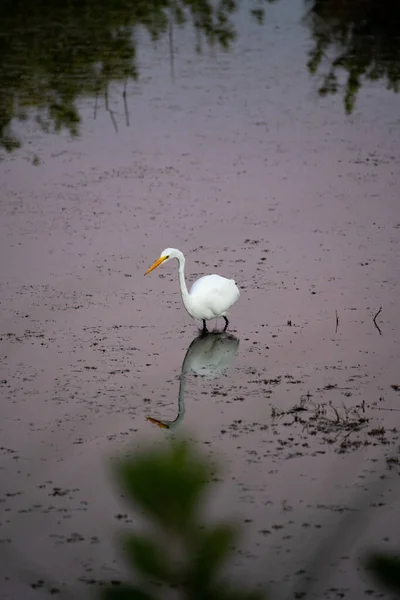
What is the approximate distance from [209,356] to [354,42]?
701 cm

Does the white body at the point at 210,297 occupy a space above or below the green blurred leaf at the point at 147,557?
below

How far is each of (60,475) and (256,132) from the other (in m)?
5.19

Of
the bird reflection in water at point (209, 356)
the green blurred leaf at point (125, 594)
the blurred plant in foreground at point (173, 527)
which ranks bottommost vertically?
the bird reflection in water at point (209, 356)

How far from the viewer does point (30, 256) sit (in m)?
6.18

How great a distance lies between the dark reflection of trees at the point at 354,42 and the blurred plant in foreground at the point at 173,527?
8.36 m

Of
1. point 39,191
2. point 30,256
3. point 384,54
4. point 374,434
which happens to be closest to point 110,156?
point 39,191

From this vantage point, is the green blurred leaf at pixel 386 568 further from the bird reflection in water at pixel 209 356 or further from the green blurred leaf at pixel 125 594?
the bird reflection in water at pixel 209 356

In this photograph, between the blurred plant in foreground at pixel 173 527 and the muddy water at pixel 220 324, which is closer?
the blurred plant in foreground at pixel 173 527

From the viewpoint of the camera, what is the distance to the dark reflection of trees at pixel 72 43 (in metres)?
9.05

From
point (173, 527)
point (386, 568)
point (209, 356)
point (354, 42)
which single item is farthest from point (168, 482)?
point (354, 42)

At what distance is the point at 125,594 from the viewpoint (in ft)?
2.61

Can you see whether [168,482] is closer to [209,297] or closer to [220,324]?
[209,297]

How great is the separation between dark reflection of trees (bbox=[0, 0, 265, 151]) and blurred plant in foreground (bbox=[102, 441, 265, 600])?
767cm

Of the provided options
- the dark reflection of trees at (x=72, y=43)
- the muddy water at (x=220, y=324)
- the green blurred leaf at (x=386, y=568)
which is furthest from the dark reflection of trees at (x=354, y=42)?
the green blurred leaf at (x=386, y=568)
